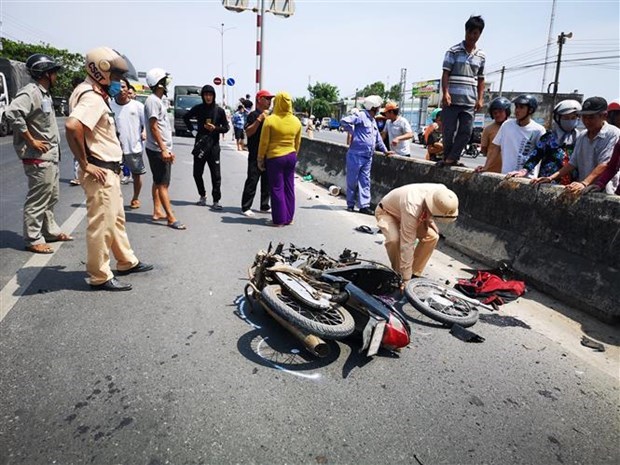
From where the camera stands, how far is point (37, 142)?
4.66 metres

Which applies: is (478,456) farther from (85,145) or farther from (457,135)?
(457,135)

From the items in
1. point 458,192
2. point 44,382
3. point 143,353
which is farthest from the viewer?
point 458,192

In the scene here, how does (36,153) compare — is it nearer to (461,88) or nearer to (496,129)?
(461,88)

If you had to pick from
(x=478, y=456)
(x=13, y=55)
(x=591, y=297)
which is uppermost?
(x=13, y=55)

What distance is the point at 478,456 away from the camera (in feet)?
7.12

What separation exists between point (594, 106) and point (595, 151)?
1.49ft

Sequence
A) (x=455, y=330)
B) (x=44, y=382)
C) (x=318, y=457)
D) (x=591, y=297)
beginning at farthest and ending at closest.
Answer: (x=591, y=297), (x=455, y=330), (x=44, y=382), (x=318, y=457)

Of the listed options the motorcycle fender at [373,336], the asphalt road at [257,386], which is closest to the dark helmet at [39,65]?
the asphalt road at [257,386]

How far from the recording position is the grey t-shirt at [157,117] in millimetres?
6039

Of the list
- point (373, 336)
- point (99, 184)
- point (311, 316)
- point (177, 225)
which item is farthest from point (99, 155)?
point (373, 336)

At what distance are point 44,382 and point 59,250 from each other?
9.21 feet

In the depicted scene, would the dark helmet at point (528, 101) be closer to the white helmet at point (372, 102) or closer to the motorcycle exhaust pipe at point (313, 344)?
the white helmet at point (372, 102)

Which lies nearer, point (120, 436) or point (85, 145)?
point (120, 436)

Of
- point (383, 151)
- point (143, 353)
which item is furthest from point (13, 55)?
point (143, 353)
